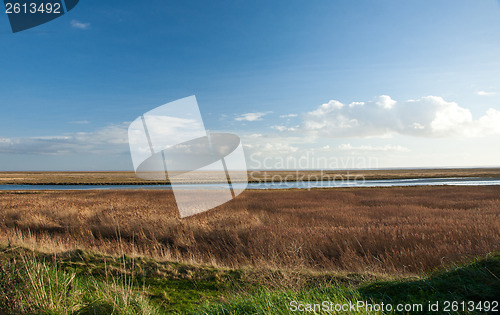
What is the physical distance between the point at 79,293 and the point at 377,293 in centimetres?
477

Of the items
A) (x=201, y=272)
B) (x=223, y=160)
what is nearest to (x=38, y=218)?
(x=223, y=160)

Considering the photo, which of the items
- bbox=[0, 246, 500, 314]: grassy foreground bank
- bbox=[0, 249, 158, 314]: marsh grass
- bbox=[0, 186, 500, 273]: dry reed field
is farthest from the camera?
bbox=[0, 186, 500, 273]: dry reed field

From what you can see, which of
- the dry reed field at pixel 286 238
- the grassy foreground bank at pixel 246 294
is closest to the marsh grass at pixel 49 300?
the grassy foreground bank at pixel 246 294

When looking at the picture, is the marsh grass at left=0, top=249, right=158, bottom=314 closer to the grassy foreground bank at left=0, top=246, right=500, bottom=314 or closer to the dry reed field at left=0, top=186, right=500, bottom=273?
the grassy foreground bank at left=0, top=246, right=500, bottom=314

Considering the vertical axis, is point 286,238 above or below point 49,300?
below

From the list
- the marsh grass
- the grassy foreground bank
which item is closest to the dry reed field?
the grassy foreground bank

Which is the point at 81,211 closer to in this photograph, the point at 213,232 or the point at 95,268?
the point at 213,232

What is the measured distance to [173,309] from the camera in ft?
17.5

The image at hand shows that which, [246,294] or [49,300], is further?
[246,294]

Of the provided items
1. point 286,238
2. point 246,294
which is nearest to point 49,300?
point 246,294

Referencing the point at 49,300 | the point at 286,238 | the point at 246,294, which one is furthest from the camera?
the point at 286,238

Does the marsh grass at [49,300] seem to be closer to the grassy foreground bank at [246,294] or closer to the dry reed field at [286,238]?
the grassy foreground bank at [246,294]

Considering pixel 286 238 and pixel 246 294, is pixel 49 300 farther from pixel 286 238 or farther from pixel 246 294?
pixel 286 238

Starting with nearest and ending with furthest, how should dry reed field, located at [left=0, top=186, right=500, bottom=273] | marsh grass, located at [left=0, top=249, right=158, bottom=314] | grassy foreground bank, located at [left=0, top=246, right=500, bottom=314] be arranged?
grassy foreground bank, located at [left=0, top=246, right=500, bottom=314] < marsh grass, located at [left=0, top=249, right=158, bottom=314] < dry reed field, located at [left=0, top=186, right=500, bottom=273]
